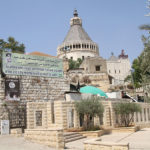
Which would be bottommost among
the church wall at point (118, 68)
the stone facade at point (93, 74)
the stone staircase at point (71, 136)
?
the stone staircase at point (71, 136)

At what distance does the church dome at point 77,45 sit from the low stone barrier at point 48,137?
82.0 meters

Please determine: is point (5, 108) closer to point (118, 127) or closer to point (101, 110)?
point (101, 110)

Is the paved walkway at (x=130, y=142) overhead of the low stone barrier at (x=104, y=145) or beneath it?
beneath

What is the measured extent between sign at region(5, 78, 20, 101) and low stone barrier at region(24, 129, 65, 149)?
4.34 meters

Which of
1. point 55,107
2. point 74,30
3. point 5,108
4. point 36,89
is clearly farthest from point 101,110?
point 74,30

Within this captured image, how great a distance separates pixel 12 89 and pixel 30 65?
105 inches

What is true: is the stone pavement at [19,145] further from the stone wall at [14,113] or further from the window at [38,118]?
the window at [38,118]

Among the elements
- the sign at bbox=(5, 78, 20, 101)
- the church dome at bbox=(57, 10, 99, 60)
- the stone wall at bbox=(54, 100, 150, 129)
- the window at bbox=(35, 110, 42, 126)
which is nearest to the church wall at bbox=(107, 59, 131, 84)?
the church dome at bbox=(57, 10, 99, 60)

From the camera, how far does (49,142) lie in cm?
1247

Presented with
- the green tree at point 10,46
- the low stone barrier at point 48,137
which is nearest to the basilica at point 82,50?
the green tree at point 10,46

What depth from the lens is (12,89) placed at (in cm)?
1741

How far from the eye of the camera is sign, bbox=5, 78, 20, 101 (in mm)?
17125

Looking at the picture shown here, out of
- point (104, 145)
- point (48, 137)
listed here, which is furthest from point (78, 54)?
point (104, 145)

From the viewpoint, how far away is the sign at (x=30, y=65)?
17.8 meters
